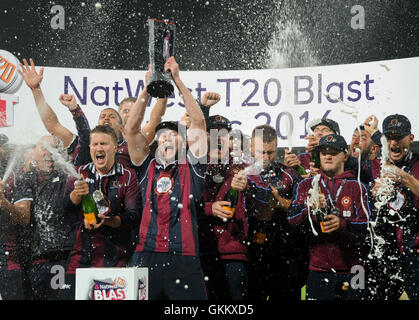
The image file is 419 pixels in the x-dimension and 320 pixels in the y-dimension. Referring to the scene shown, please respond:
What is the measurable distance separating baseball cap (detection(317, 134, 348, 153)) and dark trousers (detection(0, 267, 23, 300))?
239 cm

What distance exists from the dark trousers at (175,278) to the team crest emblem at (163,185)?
1.44ft

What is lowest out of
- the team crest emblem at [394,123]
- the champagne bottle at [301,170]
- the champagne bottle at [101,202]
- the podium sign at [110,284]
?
the podium sign at [110,284]

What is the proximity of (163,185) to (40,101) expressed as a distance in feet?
4.70

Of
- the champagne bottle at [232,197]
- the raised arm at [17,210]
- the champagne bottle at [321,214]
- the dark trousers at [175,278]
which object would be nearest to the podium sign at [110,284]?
the dark trousers at [175,278]

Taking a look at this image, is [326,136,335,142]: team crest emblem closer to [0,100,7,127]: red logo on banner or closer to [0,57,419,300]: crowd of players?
[0,57,419,300]: crowd of players

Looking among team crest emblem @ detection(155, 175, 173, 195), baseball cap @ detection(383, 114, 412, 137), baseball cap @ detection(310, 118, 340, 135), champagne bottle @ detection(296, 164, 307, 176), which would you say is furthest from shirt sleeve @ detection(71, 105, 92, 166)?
baseball cap @ detection(383, 114, 412, 137)

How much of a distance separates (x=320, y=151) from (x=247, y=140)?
2.01 ft

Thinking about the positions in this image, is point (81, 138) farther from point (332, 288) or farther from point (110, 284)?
point (332, 288)

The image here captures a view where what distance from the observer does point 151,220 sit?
3.58 meters

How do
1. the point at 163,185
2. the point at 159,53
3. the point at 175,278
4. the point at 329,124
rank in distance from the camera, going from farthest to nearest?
the point at 329,124 → the point at 163,185 → the point at 159,53 → the point at 175,278

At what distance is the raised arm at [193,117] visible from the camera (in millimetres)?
3535

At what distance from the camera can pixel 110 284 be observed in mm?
3105

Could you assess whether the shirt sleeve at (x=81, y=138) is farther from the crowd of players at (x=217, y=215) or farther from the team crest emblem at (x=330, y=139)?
the team crest emblem at (x=330, y=139)

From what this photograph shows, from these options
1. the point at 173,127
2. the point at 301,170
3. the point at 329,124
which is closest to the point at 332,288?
the point at 301,170
